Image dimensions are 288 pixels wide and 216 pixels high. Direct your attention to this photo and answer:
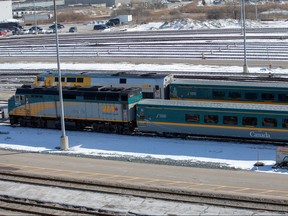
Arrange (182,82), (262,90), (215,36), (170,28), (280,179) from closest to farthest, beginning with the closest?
1. (280,179)
2. (262,90)
3. (182,82)
4. (215,36)
5. (170,28)

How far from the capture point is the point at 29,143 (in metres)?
35.2

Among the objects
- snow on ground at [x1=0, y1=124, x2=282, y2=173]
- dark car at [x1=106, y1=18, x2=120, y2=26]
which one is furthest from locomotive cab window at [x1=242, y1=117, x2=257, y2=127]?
dark car at [x1=106, y1=18, x2=120, y2=26]

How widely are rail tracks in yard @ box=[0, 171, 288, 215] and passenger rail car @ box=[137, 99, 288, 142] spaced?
9.64 meters

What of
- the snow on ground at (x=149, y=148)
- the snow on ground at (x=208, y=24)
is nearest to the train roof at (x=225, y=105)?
the snow on ground at (x=149, y=148)

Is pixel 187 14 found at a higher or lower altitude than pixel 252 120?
higher

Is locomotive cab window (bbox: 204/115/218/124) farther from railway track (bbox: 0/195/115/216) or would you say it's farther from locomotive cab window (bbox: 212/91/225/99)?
railway track (bbox: 0/195/115/216)

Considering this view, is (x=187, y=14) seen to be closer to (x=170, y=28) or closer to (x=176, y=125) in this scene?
(x=170, y=28)

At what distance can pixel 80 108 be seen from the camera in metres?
37.5

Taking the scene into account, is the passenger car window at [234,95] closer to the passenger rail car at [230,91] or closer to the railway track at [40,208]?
the passenger rail car at [230,91]

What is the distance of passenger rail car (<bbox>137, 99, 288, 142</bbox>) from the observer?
32.1 metres

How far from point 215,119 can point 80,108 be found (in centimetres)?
Answer: 917

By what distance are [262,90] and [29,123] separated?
52.7ft

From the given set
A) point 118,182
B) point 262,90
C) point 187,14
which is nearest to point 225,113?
point 262,90

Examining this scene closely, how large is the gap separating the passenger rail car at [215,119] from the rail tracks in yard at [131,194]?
31.6 ft
